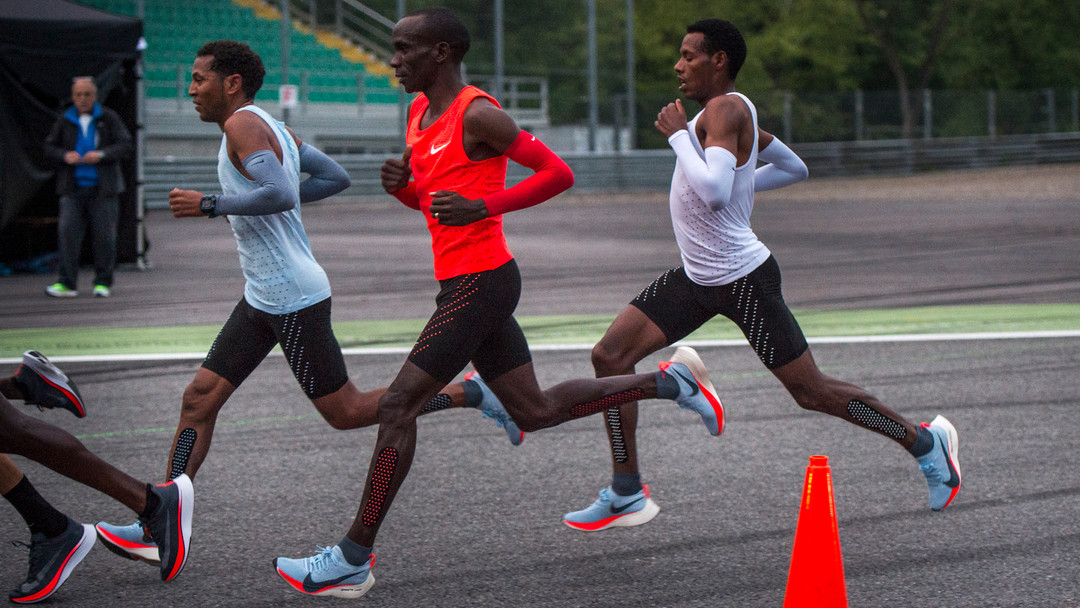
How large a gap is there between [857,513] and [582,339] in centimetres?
458

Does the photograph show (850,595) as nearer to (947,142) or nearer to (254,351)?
(254,351)

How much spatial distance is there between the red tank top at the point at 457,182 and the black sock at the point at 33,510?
4.82ft

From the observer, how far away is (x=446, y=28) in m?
4.06

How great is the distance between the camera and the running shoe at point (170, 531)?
400 centimetres

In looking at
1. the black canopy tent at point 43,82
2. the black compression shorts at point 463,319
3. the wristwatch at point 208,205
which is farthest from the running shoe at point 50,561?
the black canopy tent at point 43,82

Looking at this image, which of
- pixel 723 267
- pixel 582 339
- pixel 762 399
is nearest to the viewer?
pixel 723 267

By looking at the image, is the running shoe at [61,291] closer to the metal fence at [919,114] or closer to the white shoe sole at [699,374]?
the white shoe sole at [699,374]

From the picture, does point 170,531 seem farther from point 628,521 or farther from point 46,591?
point 628,521

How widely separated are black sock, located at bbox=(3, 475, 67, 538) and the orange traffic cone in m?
2.33

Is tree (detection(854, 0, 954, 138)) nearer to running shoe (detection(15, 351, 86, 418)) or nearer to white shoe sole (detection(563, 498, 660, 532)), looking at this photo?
white shoe sole (detection(563, 498, 660, 532))

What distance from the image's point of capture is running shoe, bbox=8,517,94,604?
3.92 metres

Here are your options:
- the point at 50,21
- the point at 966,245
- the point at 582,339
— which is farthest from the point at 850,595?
the point at 966,245

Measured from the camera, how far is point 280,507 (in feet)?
16.6

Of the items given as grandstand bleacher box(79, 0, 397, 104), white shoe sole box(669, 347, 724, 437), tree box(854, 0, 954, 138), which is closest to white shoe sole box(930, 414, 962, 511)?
white shoe sole box(669, 347, 724, 437)
